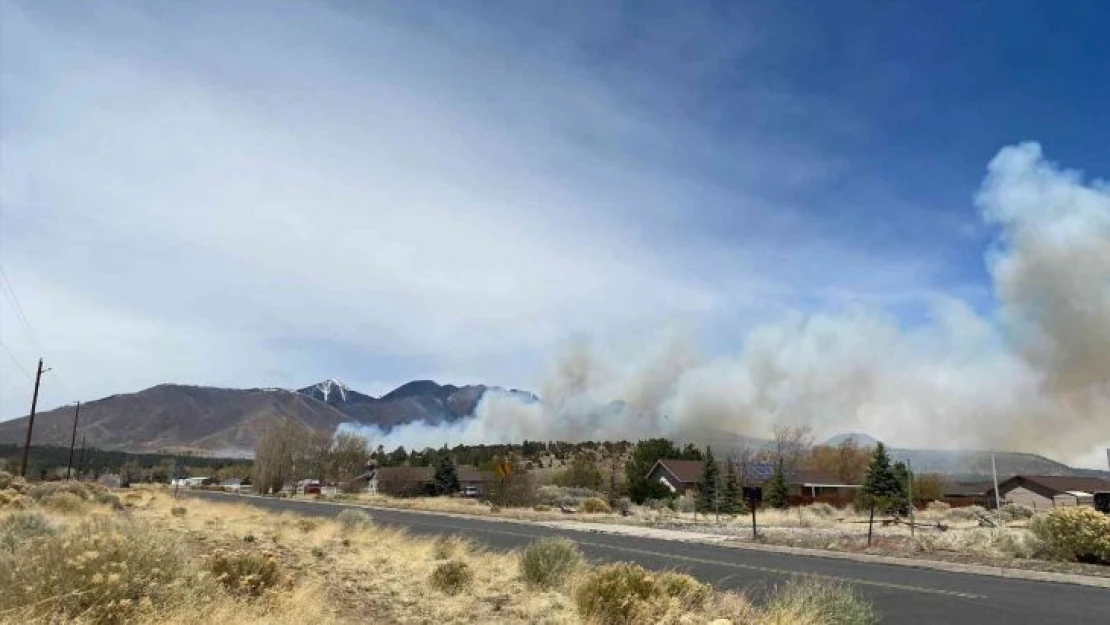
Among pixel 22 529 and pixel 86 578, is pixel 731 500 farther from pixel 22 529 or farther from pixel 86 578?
pixel 86 578

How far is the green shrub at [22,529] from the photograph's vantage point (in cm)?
1340

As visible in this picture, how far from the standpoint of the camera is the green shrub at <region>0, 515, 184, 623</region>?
8617mm

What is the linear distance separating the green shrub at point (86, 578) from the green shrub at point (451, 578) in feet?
18.3

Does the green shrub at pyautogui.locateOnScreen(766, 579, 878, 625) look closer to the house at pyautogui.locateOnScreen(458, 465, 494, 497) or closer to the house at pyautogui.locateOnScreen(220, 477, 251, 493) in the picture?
the house at pyautogui.locateOnScreen(458, 465, 494, 497)

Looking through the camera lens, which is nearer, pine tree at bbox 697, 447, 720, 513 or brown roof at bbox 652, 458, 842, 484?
pine tree at bbox 697, 447, 720, 513

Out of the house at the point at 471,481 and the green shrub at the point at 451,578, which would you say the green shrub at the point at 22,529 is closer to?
the green shrub at the point at 451,578

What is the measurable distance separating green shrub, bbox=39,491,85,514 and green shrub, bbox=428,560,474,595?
74.8 feet

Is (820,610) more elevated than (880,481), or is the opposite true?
(880,481)

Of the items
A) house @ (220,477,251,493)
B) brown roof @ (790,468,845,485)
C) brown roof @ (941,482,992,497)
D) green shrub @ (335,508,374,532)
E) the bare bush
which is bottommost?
house @ (220,477,251,493)

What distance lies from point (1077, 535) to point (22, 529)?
27.9 meters

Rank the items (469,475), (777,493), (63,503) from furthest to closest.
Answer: (469,475) < (777,493) < (63,503)

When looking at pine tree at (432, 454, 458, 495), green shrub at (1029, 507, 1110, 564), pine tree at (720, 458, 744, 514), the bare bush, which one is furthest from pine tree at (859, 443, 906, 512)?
the bare bush

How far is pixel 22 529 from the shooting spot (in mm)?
16438

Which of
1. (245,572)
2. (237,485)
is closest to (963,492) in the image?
(237,485)
